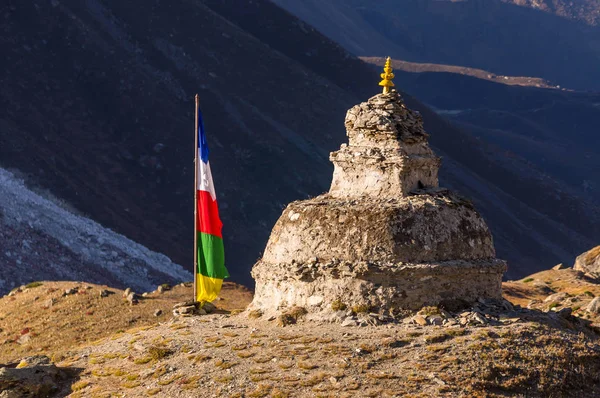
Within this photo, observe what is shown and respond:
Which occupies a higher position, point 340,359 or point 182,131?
point 182,131

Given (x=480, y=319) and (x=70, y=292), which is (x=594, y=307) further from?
(x=70, y=292)

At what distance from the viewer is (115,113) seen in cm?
10006

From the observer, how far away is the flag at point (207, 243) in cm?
2619

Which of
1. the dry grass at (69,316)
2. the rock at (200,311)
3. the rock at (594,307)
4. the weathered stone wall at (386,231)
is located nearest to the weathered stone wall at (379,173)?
the weathered stone wall at (386,231)

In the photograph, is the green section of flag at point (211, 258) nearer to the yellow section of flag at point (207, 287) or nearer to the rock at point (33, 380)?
the yellow section of flag at point (207, 287)

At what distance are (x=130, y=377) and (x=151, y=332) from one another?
10.6 feet

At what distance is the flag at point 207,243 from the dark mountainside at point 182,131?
49796mm

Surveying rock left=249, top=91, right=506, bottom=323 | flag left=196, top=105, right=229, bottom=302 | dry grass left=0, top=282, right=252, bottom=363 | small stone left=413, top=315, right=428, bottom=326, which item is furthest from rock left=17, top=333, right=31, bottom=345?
small stone left=413, top=315, right=428, bottom=326

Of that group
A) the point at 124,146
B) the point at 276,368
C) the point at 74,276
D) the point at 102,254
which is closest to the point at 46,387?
the point at 276,368

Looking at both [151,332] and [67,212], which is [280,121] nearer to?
[67,212]

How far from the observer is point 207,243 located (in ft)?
86.4

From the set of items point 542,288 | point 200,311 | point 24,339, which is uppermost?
point 200,311

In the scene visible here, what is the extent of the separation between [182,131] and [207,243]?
241 ft

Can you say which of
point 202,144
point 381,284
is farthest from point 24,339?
point 381,284
